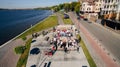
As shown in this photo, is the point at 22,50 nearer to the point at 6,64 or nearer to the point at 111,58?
the point at 6,64

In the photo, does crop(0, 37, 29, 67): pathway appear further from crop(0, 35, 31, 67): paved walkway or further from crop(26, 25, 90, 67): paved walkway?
crop(26, 25, 90, 67): paved walkway

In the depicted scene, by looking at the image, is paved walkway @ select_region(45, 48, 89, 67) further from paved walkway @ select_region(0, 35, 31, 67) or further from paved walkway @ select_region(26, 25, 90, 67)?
paved walkway @ select_region(0, 35, 31, 67)

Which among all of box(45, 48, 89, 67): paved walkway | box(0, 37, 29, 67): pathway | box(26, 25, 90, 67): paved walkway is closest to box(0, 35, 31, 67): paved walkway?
box(0, 37, 29, 67): pathway

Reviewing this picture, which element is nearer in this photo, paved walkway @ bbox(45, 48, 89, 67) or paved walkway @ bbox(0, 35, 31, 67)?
paved walkway @ bbox(45, 48, 89, 67)

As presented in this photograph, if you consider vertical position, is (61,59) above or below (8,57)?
below

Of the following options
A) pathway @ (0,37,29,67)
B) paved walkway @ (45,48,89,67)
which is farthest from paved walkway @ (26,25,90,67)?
pathway @ (0,37,29,67)

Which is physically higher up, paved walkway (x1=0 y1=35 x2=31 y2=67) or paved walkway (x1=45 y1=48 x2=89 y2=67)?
paved walkway (x1=0 y1=35 x2=31 y2=67)

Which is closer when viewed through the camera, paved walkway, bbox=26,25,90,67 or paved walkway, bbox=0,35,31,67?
paved walkway, bbox=26,25,90,67

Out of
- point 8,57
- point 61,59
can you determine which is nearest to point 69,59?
point 61,59

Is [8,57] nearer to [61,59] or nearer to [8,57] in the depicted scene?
[8,57]

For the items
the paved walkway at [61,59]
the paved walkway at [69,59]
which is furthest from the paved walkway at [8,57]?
the paved walkway at [69,59]

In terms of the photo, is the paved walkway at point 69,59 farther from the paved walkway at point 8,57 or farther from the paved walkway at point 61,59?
the paved walkway at point 8,57
